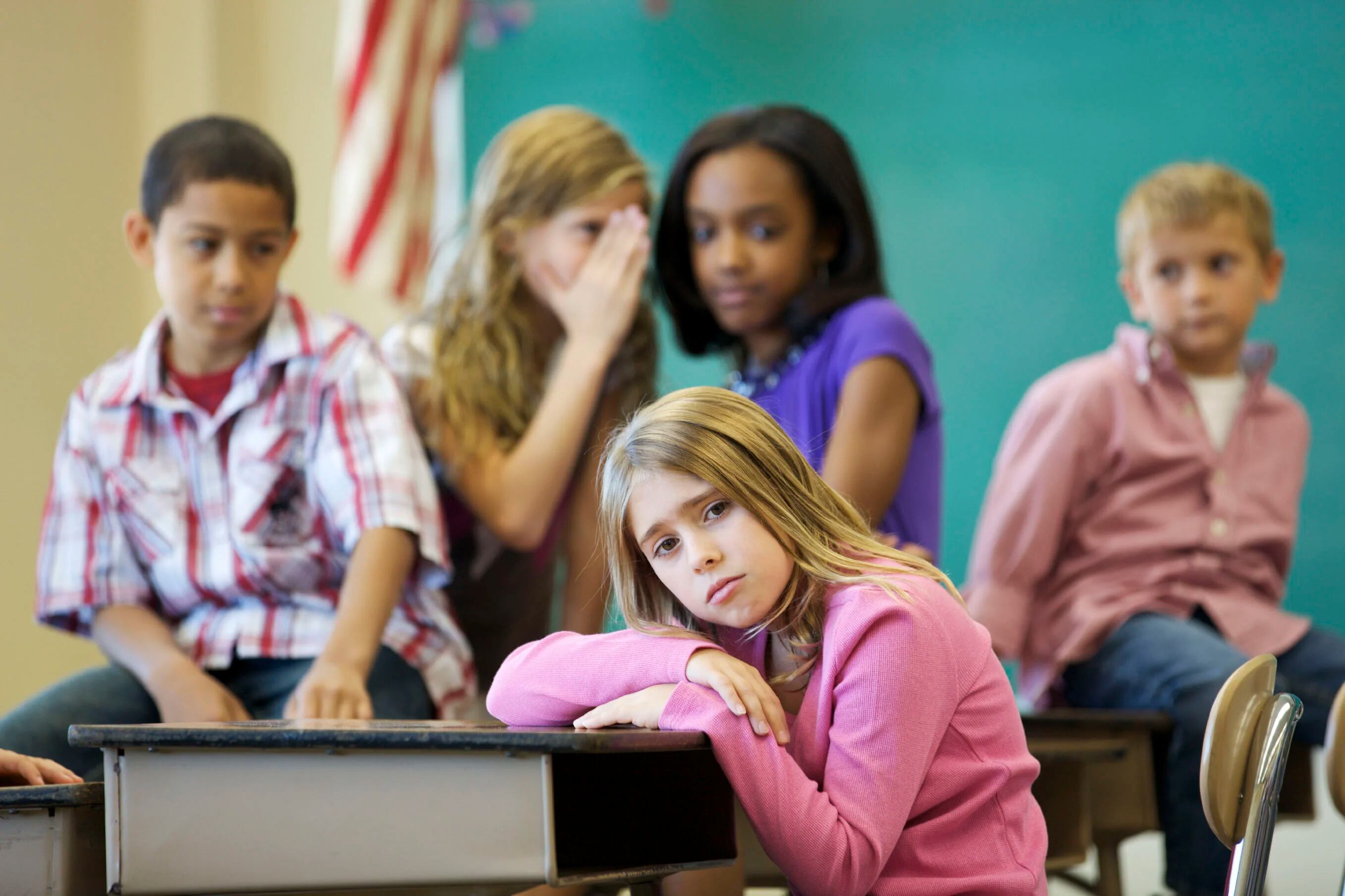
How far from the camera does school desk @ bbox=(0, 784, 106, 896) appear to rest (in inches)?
41.6

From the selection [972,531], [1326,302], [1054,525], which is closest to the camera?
[1054,525]

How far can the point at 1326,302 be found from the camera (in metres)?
2.88

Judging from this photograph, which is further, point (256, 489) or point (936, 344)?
point (936, 344)

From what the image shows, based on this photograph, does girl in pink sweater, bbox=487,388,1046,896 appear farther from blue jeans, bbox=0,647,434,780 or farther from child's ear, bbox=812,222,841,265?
child's ear, bbox=812,222,841,265

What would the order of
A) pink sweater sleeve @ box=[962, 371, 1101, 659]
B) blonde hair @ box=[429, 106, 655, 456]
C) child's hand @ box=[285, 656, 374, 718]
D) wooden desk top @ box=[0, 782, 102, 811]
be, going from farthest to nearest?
pink sweater sleeve @ box=[962, 371, 1101, 659] < blonde hair @ box=[429, 106, 655, 456] < child's hand @ box=[285, 656, 374, 718] < wooden desk top @ box=[0, 782, 102, 811]

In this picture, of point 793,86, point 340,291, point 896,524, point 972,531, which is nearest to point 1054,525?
point 896,524

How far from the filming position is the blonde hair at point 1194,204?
2.30 metres

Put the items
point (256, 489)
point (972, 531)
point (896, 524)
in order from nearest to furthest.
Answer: point (256, 489) → point (896, 524) → point (972, 531)

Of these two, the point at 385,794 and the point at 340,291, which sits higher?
the point at 340,291

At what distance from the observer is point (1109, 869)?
7.05 ft

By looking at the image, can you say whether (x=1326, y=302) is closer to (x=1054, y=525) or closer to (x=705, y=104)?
(x=1054, y=525)

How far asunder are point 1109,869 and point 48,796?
5.30ft

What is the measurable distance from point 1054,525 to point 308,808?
1531 millimetres

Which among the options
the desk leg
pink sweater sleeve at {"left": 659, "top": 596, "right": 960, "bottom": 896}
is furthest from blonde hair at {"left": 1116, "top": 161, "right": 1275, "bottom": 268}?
pink sweater sleeve at {"left": 659, "top": 596, "right": 960, "bottom": 896}
